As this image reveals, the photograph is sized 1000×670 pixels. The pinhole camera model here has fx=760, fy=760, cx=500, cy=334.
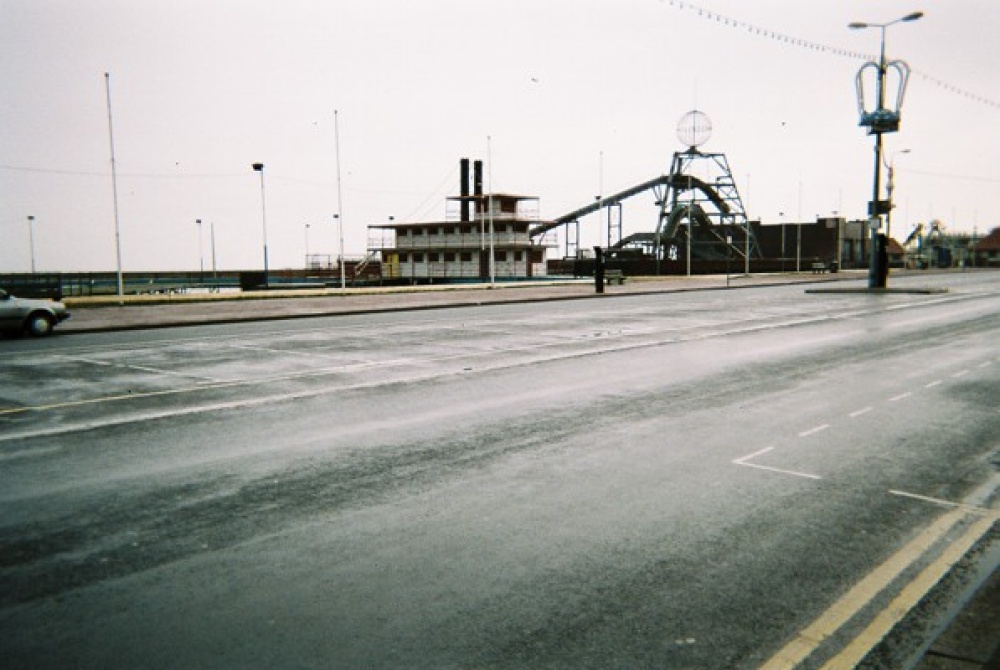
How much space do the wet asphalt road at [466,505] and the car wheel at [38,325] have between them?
731cm

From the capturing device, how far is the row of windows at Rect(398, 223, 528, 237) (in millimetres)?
76250

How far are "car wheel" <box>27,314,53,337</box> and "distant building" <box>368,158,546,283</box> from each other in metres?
54.1

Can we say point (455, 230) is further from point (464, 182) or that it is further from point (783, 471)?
point (783, 471)

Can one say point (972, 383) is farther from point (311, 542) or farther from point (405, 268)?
point (405, 268)

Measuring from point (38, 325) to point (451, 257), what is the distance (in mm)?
63956

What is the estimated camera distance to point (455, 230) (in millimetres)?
82250

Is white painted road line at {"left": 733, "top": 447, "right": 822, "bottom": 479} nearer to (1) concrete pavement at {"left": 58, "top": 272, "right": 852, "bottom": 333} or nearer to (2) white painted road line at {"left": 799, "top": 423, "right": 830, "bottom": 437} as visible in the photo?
(2) white painted road line at {"left": 799, "top": 423, "right": 830, "bottom": 437}

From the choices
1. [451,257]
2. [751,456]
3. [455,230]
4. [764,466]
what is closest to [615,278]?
[451,257]

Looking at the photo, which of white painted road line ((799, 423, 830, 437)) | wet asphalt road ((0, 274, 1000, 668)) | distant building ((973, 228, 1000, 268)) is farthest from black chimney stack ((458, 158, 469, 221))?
distant building ((973, 228, 1000, 268))

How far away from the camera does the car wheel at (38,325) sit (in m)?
18.7

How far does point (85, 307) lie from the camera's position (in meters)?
27.8

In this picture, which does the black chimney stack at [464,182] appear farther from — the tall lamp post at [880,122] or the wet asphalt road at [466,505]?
the wet asphalt road at [466,505]

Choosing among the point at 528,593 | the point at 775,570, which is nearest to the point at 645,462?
the point at 775,570

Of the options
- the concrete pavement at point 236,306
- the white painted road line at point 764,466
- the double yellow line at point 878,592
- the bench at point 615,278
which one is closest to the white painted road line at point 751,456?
the white painted road line at point 764,466
